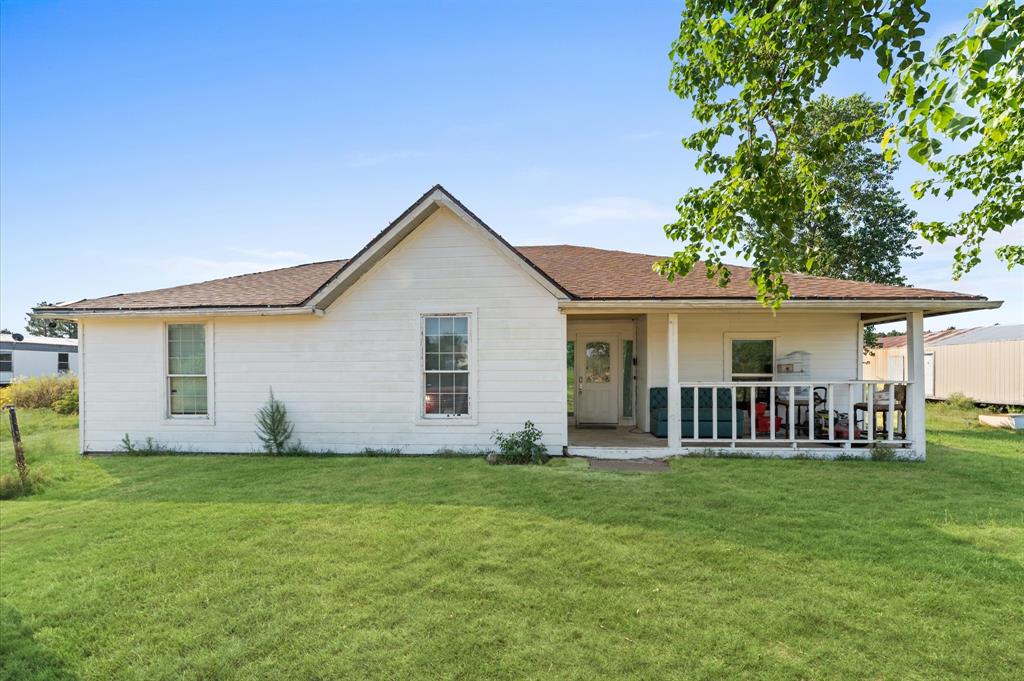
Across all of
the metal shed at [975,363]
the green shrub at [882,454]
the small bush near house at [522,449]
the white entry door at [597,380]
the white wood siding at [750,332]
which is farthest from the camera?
the metal shed at [975,363]

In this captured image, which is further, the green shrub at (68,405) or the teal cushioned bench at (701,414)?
the green shrub at (68,405)

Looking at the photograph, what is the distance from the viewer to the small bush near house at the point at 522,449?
29.0ft

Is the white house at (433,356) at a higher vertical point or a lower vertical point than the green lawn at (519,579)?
higher

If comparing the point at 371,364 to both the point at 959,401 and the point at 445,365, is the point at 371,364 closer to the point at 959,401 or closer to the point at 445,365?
the point at 445,365

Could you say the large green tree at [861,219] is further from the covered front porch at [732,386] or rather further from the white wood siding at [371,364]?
the white wood siding at [371,364]

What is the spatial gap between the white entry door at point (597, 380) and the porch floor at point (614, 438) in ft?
2.41

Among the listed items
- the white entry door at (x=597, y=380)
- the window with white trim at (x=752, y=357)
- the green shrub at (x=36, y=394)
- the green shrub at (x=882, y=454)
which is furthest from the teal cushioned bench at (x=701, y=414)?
the green shrub at (x=36, y=394)

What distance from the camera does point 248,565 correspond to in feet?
14.6

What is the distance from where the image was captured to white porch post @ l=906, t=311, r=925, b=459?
909 centimetres

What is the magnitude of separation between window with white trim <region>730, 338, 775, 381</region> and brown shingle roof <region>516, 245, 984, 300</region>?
1.51 meters

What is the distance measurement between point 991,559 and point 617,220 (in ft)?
30.4

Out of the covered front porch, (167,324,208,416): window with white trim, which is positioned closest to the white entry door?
the covered front porch

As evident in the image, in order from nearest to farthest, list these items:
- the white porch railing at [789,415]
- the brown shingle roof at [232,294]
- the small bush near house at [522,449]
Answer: the small bush near house at [522,449] → the white porch railing at [789,415] → the brown shingle roof at [232,294]

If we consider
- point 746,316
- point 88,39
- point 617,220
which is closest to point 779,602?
point 746,316
